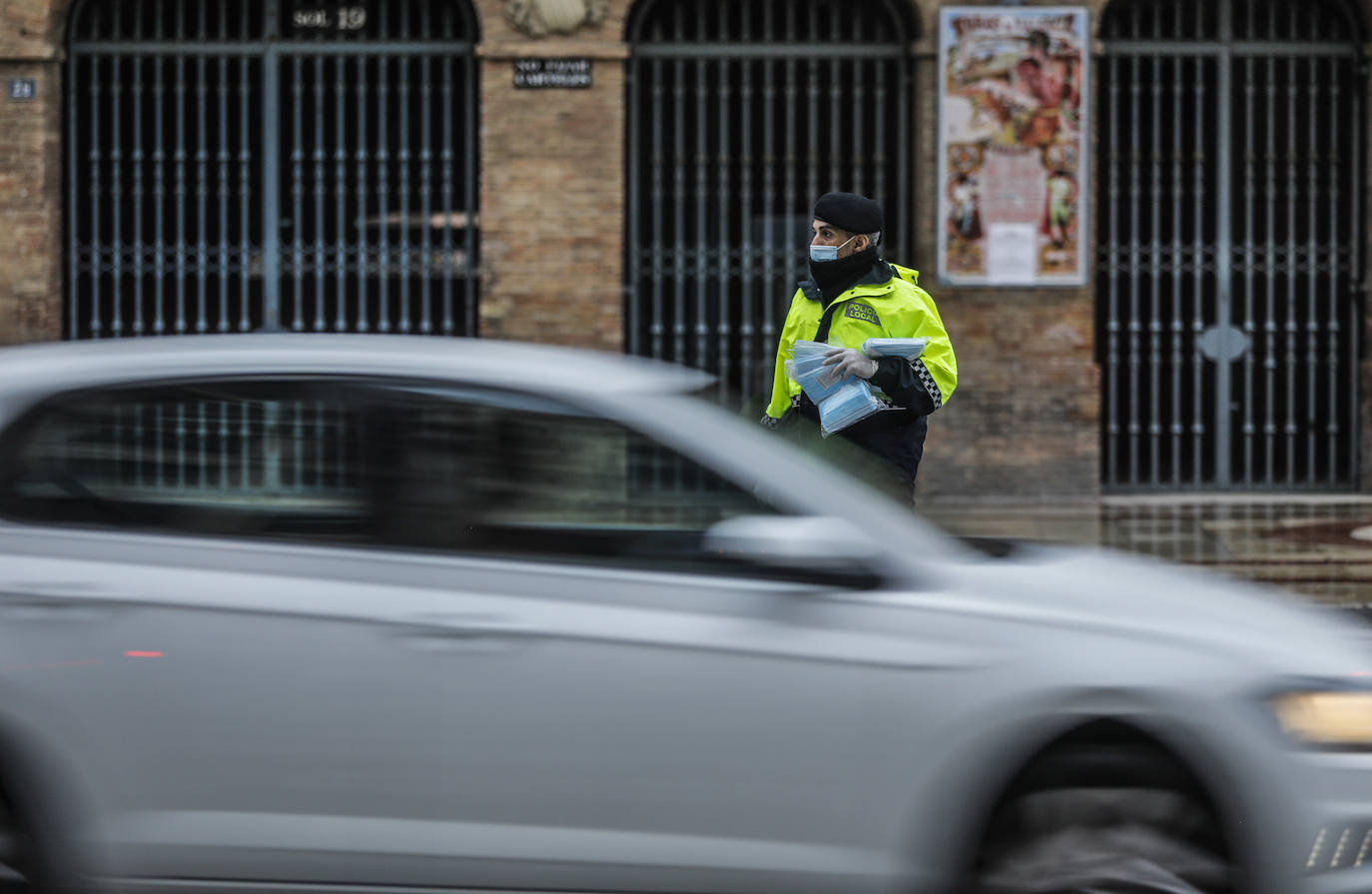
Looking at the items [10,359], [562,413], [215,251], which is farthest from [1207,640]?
[215,251]

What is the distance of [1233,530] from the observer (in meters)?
11.8

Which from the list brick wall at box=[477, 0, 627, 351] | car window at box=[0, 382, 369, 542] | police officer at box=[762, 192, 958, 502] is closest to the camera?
car window at box=[0, 382, 369, 542]

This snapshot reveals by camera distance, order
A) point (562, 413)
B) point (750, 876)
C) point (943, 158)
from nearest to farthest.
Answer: point (750, 876) → point (562, 413) → point (943, 158)

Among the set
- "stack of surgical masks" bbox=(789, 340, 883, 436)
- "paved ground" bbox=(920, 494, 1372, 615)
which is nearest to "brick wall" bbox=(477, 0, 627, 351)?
"paved ground" bbox=(920, 494, 1372, 615)

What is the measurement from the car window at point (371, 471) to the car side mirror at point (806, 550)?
0.09 m

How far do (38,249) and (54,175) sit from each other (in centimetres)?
56

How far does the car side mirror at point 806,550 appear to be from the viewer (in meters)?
3.72

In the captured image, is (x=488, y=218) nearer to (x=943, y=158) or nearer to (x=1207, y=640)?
(x=943, y=158)

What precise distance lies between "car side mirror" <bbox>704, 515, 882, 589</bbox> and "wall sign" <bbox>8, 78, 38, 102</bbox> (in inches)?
432

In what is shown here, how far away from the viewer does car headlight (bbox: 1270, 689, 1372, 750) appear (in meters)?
3.69

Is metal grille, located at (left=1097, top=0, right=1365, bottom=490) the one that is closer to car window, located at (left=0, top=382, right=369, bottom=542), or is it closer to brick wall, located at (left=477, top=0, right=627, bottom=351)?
brick wall, located at (left=477, top=0, right=627, bottom=351)

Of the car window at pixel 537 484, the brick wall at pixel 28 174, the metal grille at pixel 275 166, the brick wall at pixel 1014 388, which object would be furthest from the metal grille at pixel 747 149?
the car window at pixel 537 484

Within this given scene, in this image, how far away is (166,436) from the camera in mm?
3943

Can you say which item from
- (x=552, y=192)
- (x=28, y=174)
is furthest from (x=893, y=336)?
(x=28, y=174)
